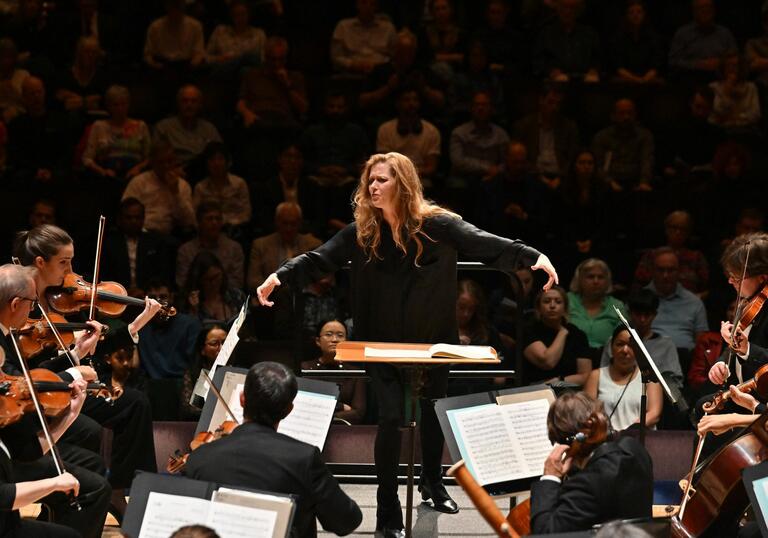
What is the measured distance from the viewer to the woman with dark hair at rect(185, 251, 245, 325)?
6.98m

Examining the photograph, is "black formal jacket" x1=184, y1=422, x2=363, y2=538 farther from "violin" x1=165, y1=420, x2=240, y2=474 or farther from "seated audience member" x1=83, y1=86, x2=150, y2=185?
"seated audience member" x1=83, y1=86, x2=150, y2=185

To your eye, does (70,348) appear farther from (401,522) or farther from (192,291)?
Answer: (192,291)

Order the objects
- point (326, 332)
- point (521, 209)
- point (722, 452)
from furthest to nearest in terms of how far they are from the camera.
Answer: point (521, 209), point (326, 332), point (722, 452)

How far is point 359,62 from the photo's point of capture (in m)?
9.18

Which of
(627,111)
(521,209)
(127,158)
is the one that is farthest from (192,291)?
(627,111)

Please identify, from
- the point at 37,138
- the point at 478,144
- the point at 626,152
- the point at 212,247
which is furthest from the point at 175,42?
the point at 626,152

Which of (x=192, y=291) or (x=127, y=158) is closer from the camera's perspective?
(x=192, y=291)

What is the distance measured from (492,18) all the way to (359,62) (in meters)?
1.13

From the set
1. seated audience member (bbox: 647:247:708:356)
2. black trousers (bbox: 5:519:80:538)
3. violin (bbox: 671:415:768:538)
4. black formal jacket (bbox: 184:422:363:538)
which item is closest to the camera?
black formal jacket (bbox: 184:422:363:538)

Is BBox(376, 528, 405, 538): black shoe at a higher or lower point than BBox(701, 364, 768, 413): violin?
lower

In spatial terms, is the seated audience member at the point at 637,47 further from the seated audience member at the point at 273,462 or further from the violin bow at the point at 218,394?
the seated audience member at the point at 273,462

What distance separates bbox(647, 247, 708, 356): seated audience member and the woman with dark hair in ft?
8.65

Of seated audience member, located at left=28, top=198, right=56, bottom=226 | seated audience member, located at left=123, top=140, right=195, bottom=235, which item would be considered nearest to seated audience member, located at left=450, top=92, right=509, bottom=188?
seated audience member, located at left=123, top=140, right=195, bottom=235

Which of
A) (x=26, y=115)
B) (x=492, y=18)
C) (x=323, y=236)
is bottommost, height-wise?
(x=323, y=236)
